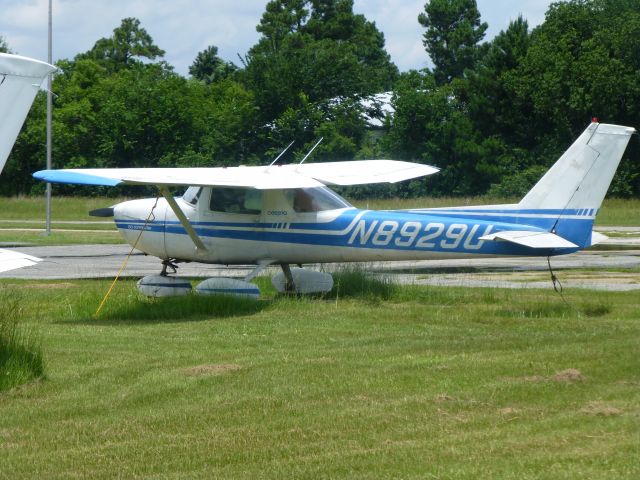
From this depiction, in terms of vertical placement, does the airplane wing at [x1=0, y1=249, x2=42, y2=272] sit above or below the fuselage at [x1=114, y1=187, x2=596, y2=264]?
above

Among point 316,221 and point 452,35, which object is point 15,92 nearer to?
point 316,221

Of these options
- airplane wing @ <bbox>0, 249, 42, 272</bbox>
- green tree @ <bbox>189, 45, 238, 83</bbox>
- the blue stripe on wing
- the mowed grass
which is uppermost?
green tree @ <bbox>189, 45, 238, 83</bbox>

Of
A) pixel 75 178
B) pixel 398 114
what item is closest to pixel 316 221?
pixel 75 178

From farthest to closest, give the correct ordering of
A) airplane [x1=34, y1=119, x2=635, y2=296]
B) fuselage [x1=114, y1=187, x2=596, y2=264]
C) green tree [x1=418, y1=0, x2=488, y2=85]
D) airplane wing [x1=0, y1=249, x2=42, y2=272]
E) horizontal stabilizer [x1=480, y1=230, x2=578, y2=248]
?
green tree [x1=418, y1=0, x2=488, y2=85] → fuselage [x1=114, y1=187, x2=596, y2=264] → airplane [x1=34, y1=119, x2=635, y2=296] → horizontal stabilizer [x1=480, y1=230, x2=578, y2=248] → airplane wing [x1=0, y1=249, x2=42, y2=272]

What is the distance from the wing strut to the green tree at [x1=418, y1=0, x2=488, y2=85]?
216 feet

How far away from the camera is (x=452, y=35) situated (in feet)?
268

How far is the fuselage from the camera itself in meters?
15.8

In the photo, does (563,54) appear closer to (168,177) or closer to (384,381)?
(168,177)

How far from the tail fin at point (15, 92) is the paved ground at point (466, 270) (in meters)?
10.6

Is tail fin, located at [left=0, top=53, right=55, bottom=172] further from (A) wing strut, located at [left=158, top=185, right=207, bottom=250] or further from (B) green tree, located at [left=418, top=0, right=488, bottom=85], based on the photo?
(B) green tree, located at [left=418, top=0, right=488, bottom=85]

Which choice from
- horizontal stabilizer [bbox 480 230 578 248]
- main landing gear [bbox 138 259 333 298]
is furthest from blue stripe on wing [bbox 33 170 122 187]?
horizontal stabilizer [bbox 480 230 578 248]

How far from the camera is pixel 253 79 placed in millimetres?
63906

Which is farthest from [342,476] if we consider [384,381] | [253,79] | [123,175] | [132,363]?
[253,79]

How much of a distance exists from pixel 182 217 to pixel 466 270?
6933 millimetres
